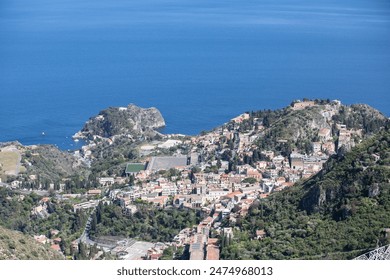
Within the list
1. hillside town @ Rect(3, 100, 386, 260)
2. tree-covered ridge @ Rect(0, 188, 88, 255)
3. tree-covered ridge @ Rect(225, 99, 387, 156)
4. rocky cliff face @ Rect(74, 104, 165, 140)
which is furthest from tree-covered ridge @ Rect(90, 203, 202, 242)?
rocky cliff face @ Rect(74, 104, 165, 140)

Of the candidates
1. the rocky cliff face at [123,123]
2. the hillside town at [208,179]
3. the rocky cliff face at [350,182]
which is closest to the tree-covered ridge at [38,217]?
the hillside town at [208,179]

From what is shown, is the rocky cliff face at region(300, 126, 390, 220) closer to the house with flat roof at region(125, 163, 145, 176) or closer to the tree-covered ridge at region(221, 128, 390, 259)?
the tree-covered ridge at region(221, 128, 390, 259)

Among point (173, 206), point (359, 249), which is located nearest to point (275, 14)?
point (173, 206)

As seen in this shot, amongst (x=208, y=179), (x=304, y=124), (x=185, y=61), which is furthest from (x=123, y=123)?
(x=185, y=61)

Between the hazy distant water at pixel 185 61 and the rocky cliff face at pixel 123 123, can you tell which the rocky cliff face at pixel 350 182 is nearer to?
the rocky cliff face at pixel 123 123

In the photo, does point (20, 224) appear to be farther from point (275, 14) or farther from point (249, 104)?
point (275, 14)

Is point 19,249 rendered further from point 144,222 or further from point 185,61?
point 185,61
